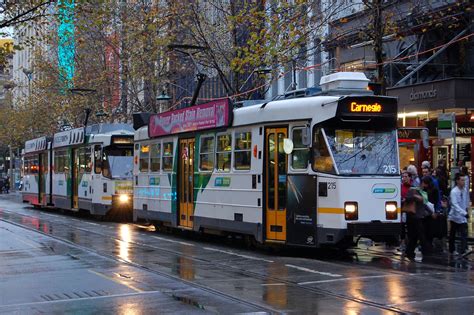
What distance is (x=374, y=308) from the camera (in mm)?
9195

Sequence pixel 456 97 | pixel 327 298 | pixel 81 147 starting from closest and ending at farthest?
pixel 327 298 < pixel 456 97 < pixel 81 147

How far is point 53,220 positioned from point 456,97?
15.6 meters

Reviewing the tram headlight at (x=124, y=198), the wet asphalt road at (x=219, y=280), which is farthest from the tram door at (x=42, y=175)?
the wet asphalt road at (x=219, y=280)

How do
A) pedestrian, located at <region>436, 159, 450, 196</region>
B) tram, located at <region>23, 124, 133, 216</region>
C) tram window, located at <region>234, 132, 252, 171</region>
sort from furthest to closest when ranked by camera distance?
tram, located at <region>23, 124, 133, 216</region>
pedestrian, located at <region>436, 159, 450, 196</region>
tram window, located at <region>234, 132, 252, 171</region>

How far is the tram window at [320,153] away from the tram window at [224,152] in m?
3.17

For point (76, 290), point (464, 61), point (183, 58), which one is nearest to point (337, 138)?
point (76, 290)

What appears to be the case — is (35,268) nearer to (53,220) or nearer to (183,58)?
(53,220)

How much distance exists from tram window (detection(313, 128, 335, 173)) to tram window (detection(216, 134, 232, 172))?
3.17m

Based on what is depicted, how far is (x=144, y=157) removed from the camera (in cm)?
2228

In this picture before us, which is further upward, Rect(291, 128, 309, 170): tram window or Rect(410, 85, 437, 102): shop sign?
Rect(410, 85, 437, 102): shop sign

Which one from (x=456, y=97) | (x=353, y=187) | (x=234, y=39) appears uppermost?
(x=234, y=39)

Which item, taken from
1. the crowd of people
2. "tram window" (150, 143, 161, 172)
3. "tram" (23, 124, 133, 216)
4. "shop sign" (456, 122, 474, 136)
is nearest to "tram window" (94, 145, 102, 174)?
"tram" (23, 124, 133, 216)

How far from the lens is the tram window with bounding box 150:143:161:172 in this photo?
830 inches

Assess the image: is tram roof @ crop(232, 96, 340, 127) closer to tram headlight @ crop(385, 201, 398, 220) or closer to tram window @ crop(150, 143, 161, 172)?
tram headlight @ crop(385, 201, 398, 220)
